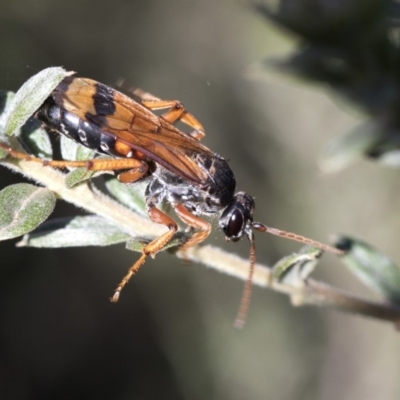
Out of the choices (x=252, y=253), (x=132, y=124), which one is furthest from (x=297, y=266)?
(x=132, y=124)

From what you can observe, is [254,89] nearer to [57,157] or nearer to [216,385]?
[216,385]

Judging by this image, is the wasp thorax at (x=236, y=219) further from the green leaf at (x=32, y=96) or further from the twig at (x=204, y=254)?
the green leaf at (x=32, y=96)

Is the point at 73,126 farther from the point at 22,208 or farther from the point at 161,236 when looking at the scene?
the point at 22,208

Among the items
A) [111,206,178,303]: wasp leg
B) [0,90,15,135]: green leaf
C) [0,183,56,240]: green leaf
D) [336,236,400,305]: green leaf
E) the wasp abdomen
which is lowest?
[336,236,400,305]: green leaf

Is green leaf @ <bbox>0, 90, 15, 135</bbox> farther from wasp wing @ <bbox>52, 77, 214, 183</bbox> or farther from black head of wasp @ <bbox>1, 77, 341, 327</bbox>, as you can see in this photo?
wasp wing @ <bbox>52, 77, 214, 183</bbox>

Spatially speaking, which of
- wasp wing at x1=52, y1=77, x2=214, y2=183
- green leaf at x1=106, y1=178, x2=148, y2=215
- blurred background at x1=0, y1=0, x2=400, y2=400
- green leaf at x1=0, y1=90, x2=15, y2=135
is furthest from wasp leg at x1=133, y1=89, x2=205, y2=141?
blurred background at x1=0, y1=0, x2=400, y2=400

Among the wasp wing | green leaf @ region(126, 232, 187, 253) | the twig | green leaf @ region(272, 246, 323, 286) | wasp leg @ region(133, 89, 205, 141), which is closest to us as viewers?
green leaf @ region(126, 232, 187, 253)

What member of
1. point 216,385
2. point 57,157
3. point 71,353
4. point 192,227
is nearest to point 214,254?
point 192,227
